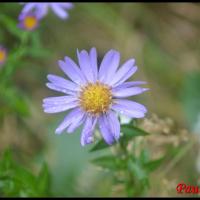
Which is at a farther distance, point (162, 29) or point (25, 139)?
point (162, 29)

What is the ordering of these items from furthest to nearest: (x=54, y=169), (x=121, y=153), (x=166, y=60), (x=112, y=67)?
1. (x=166, y=60)
2. (x=54, y=169)
3. (x=121, y=153)
4. (x=112, y=67)

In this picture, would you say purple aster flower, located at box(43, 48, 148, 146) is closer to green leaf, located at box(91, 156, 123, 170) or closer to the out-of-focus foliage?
green leaf, located at box(91, 156, 123, 170)

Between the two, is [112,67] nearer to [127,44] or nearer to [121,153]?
[121,153]

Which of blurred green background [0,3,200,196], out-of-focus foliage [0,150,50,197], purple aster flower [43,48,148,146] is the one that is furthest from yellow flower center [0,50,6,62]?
purple aster flower [43,48,148,146]

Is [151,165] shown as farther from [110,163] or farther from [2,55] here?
[2,55]

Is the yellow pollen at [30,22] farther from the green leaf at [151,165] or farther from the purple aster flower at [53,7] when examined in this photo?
the green leaf at [151,165]

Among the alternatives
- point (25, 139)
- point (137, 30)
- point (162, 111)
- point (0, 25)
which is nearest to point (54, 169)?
point (25, 139)
